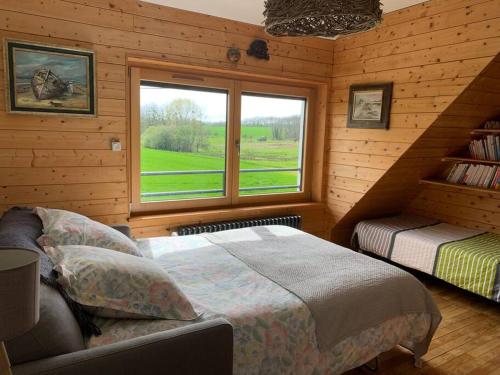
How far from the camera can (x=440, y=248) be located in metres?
3.25

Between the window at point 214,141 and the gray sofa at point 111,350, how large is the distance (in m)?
1.93

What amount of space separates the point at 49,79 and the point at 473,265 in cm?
358

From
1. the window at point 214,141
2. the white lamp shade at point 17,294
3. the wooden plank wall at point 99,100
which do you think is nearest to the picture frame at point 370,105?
the window at point 214,141

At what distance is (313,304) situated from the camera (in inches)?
71.2

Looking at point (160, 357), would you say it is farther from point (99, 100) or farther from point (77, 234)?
point (99, 100)

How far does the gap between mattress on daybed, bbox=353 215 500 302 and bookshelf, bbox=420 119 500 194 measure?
0.46 m

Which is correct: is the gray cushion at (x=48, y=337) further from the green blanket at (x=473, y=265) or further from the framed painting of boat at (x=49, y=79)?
the green blanket at (x=473, y=265)

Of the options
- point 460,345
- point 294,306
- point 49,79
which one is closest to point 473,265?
point 460,345

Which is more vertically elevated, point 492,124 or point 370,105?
point 370,105

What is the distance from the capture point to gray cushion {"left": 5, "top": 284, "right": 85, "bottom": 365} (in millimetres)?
1144

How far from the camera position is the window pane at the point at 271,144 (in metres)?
3.92

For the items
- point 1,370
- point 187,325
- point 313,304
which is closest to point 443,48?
point 313,304

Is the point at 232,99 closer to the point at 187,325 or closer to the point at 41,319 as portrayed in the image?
the point at 187,325

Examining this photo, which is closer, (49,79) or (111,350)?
(111,350)
